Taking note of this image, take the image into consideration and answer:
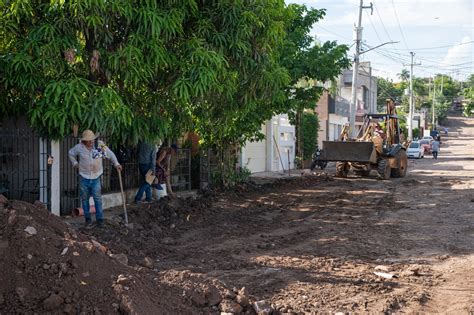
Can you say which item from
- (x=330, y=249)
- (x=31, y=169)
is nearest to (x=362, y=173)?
(x=330, y=249)

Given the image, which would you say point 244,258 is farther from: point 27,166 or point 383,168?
point 383,168

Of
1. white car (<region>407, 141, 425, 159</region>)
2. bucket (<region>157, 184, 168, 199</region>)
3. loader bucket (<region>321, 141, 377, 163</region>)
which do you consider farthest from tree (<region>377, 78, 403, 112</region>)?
bucket (<region>157, 184, 168, 199</region>)

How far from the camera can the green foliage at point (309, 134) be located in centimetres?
2895

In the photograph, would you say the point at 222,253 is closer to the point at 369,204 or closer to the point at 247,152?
the point at 369,204

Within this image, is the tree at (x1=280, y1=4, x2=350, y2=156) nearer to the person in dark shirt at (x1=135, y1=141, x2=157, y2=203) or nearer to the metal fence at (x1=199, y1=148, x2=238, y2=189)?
the metal fence at (x1=199, y1=148, x2=238, y2=189)

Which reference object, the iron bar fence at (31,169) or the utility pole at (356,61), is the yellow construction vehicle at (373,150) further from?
the iron bar fence at (31,169)

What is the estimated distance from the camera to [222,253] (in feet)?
26.5

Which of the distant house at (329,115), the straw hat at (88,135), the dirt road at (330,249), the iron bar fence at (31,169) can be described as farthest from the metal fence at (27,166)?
the distant house at (329,115)

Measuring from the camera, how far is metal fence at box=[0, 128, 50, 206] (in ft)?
34.0

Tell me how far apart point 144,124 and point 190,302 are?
497cm

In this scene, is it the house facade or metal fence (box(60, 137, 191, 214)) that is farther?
the house facade

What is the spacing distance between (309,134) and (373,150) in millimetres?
9087

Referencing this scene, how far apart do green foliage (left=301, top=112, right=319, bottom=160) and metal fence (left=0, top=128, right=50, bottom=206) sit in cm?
1964

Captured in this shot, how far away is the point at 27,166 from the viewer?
1066cm
